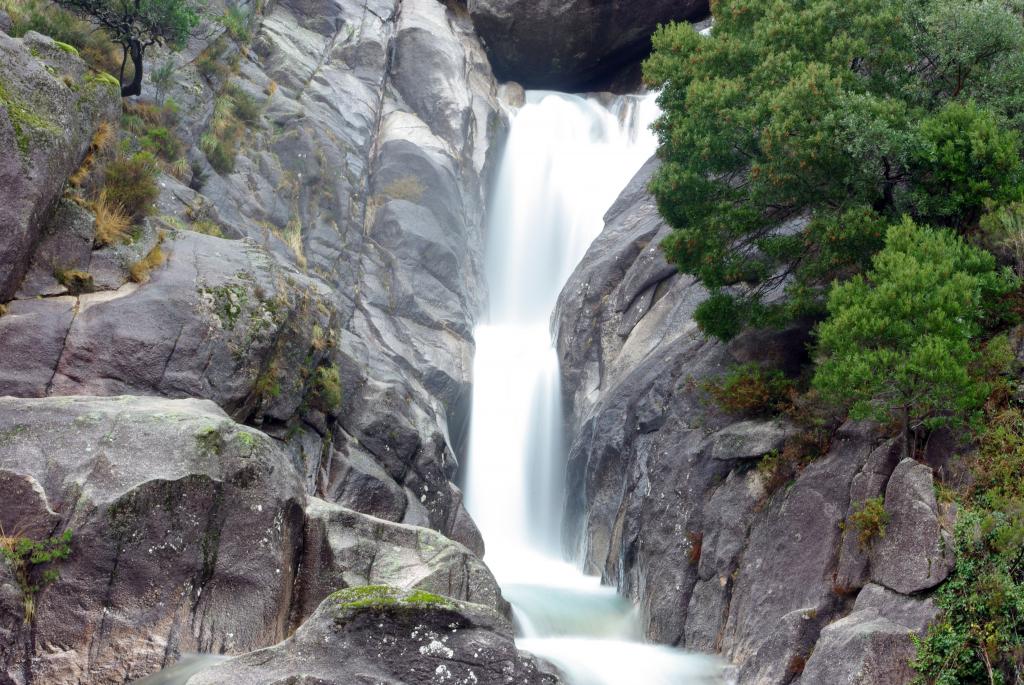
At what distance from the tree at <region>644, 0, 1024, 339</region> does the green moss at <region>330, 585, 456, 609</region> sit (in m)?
9.78

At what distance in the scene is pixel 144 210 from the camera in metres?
17.4

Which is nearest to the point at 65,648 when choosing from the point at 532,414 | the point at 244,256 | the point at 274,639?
the point at 274,639

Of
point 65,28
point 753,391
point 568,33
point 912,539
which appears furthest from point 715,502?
point 568,33

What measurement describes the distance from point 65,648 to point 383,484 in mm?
9222

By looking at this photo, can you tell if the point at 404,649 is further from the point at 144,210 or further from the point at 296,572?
the point at 144,210

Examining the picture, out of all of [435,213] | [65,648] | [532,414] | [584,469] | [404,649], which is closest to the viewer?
[404,649]

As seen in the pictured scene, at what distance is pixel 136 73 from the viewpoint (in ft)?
72.0

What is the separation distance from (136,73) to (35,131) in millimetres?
8103

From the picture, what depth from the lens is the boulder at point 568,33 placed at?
38875 mm

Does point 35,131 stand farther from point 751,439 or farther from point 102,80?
point 751,439

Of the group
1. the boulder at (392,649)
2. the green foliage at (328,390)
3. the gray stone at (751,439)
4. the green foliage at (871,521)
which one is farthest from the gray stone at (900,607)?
the green foliage at (328,390)

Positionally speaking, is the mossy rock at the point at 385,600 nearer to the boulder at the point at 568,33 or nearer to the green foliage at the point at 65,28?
the green foliage at the point at 65,28

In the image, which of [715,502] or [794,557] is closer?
[794,557]

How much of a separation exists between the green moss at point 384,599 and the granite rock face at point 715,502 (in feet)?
18.0
